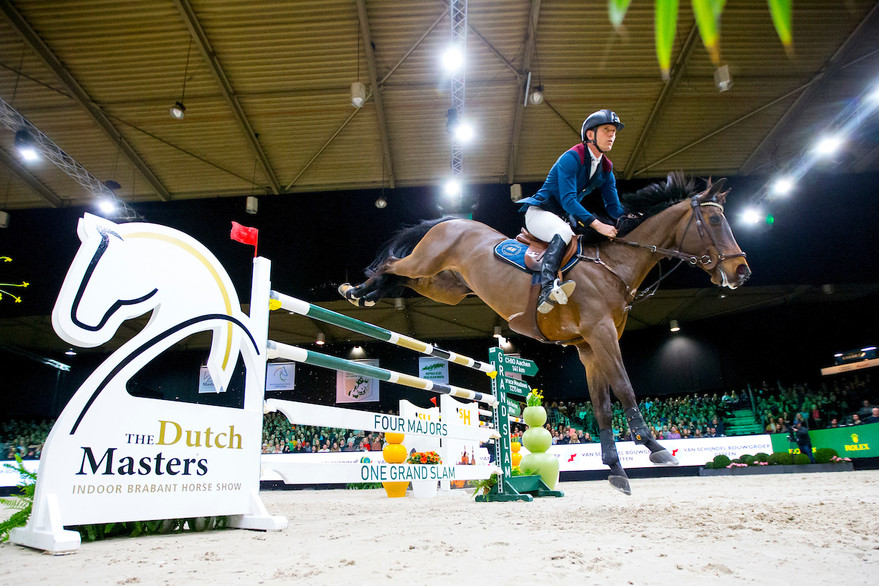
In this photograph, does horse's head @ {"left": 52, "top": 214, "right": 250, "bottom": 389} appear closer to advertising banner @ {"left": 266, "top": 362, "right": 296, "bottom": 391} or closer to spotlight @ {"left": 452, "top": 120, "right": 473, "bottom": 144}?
spotlight @ {"left": 452, "top": 120, "right": 473, "bottom": 144}

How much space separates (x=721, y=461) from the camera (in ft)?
34.6

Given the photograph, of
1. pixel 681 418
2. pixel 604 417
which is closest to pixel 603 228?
pixel 604 417

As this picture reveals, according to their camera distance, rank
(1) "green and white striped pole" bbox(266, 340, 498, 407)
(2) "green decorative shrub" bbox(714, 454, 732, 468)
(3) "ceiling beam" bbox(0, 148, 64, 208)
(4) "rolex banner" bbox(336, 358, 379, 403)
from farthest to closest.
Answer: (4) "rolex banner" bbox(336, 358, 379, 403)
(2) "green decorative shrub" bbox(714, 454, 732, 468)
(3) "ceiling beam" bbox(0, 148, 64, 208)
(1) "green and white striped pole" bbox(266, 340, 498, 407)

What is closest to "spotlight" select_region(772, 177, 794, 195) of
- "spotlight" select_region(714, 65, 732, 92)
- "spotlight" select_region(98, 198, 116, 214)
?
"spotlight" select_region(714, 65, 732, 92)

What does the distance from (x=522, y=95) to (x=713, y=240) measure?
6018mm

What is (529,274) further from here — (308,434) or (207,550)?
(308,434)

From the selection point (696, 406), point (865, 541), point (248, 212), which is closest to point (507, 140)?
point (248, 212)

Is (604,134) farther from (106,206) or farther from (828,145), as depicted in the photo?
(106,206)

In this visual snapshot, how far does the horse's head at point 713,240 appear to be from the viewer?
286 centimetres

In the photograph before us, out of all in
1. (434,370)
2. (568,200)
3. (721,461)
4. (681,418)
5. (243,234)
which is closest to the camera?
(243,234)

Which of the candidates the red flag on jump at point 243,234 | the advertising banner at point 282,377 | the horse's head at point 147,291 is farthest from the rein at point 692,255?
the advertising banner at point 282,377

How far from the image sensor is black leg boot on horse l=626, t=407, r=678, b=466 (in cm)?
249

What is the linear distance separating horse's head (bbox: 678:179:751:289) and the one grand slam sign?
234 cm

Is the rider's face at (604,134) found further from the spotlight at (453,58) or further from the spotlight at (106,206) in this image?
the spotlight at (106,206)
